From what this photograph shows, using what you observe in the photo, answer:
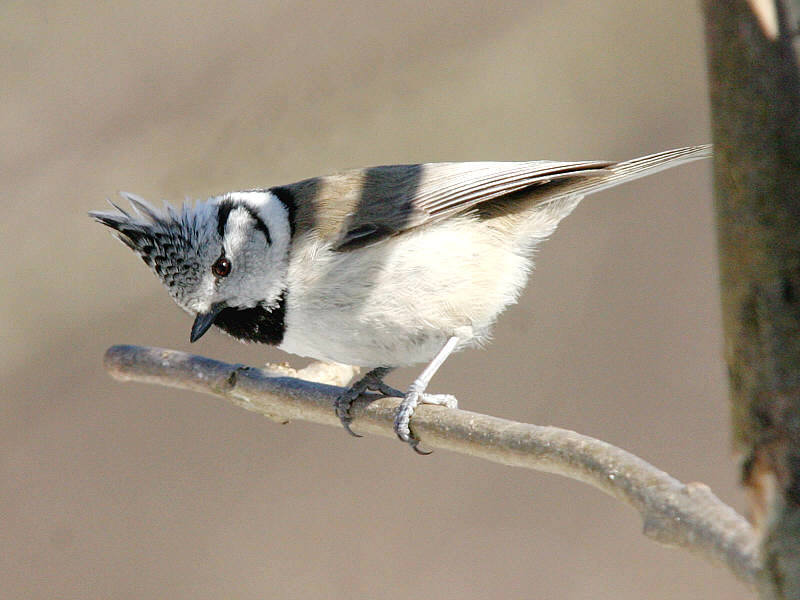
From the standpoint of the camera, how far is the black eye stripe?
2.37m

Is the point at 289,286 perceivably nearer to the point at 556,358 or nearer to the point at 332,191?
the point at 332,191

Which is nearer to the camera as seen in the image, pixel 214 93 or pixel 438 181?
pixel 438 181

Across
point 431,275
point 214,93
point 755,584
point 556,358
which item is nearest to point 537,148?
point 556,358

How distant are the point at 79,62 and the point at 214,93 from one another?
553 mm

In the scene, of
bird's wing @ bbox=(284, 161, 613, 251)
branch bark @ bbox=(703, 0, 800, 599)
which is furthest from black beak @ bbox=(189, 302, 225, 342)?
branch bark @ bbox=(703, 0, 800, 599)

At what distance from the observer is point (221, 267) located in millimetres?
2312

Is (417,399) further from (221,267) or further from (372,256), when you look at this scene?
(221,267)

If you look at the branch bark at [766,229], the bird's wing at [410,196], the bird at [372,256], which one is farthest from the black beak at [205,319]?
the branch bark at [766,229]

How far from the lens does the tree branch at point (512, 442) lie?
3.80 feet

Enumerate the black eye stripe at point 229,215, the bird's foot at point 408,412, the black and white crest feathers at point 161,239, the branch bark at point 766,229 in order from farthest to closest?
the black eye stripe at point 229,215 < the black and white crest feathers at point 161,239 < the bird's foot at point 408,412 < the branch bark at point 766,229

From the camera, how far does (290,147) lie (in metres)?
3.51

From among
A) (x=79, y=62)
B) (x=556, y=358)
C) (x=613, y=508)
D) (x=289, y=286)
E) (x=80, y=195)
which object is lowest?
(x=613, y=508)

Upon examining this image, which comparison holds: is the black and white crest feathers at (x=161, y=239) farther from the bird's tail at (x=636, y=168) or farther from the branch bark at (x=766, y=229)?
the branch bark at (x=766, y=229)

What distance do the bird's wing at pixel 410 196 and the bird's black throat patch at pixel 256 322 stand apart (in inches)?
9.1
